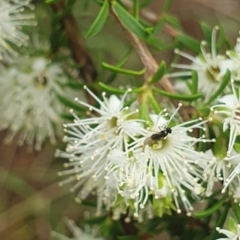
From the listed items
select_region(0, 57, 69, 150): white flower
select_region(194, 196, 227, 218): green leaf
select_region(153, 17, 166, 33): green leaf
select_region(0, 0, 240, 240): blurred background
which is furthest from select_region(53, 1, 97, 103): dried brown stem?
select_region(0, 0, 240, 240): blurred background

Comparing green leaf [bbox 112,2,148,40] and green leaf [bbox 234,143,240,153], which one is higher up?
green leaf [bbox 112,2,148,40]

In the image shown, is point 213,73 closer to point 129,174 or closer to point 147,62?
point 147,62

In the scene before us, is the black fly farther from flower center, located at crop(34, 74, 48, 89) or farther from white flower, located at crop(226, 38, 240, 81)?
flower center, located at crop(34, 74, 48, 89)

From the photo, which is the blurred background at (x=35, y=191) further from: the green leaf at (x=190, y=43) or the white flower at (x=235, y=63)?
the white flower at (x=235, y=63)

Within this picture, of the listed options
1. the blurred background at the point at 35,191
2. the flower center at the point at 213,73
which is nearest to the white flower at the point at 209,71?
the flower center at the point at 213,73

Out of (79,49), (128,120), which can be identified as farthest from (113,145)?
(79,49)

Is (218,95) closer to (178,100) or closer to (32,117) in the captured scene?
(178,100)
